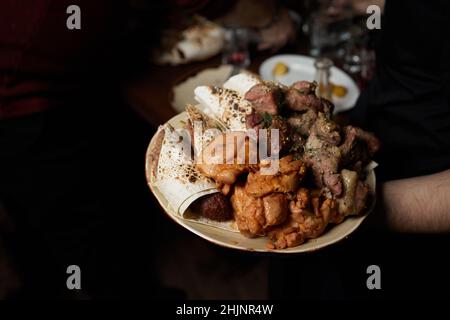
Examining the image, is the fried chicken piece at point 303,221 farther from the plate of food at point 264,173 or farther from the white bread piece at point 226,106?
the white bread piece at point 226,106

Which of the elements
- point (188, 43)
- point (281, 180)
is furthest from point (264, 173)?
point (188, 43)

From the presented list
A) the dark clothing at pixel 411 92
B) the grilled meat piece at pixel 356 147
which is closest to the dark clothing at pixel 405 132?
the dark clothing at pixel 411 92

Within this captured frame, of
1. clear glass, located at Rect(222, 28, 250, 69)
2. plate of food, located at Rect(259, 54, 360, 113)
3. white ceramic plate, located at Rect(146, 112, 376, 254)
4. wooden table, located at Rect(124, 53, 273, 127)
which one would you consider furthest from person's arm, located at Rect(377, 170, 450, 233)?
clear glass, located at Rect(222, 28, 250, 69)

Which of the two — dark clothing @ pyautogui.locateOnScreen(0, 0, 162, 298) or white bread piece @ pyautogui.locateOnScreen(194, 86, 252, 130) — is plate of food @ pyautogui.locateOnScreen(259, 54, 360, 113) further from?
white bread piece @ pyautogui.locateOnScreen(194, 86, 252, 130)

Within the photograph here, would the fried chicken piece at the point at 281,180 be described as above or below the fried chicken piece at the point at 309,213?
above

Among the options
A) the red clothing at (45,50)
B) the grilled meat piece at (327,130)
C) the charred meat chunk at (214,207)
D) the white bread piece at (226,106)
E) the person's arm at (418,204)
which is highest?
the red clothing at (45,50)

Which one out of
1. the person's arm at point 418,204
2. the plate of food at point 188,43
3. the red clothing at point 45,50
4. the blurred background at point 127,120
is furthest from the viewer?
the plate of food at point 188,43
